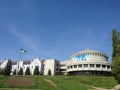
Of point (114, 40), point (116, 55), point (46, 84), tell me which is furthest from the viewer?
point (114, 40)

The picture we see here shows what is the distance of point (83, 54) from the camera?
10775cm

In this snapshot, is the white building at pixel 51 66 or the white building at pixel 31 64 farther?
the white building at pixel 31 64

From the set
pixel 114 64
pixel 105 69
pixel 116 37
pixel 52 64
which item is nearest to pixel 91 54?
pixel 105 69

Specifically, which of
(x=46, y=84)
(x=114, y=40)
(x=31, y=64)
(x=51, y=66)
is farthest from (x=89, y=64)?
(x=46, y=84)

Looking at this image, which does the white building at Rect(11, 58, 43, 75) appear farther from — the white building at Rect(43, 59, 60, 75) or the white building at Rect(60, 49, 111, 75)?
the white building at Rect(60, 49, 111, 75)

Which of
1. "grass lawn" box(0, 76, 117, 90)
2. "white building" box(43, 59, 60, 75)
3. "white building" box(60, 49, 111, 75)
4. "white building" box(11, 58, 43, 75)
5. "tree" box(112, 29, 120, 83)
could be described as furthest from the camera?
"white building" box(11, 58, 43, 75)

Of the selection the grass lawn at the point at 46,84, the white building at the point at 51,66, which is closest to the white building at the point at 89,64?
the white building at the point at 51,66

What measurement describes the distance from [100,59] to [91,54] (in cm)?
590

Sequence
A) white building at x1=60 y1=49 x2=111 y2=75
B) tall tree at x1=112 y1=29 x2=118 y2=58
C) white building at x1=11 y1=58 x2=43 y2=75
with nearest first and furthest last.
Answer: tall tree at x1=112 y1=29 x2=118 y2=58
white building at x1=60 y1=49 x2=111 y2=75
white building at x1=11 y1=58 x2=43 y2=75

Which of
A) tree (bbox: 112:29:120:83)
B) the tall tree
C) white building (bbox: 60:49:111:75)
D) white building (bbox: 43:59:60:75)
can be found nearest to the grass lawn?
A: tree (bbox: 112:29:120:83)

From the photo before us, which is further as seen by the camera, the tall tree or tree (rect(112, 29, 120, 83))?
the tall tree

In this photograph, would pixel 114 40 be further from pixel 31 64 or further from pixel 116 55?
pixel 31 64

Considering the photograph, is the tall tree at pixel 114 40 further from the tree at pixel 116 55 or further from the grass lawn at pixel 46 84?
the grass lawn at pixel 46 84

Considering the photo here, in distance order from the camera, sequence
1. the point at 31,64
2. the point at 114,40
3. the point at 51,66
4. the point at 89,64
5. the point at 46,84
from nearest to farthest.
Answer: the point at 46,84 → the point at 114,40 → the point at 89,64 → the point at 51,66 → the point at 31,64
